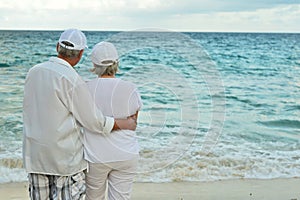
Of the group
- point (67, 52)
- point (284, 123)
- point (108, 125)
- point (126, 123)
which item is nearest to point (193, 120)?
point (126, 123)

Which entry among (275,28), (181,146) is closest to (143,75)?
(181,146)

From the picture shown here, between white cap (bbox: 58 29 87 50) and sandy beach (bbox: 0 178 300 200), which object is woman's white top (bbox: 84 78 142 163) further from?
sandy beach (bbox: 0 178 300 200)

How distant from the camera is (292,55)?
28.4m

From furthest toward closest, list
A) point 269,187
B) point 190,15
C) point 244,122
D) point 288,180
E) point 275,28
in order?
point 275,28 → point 190,15 → point 244,122 → point 288,180 → point 269,187

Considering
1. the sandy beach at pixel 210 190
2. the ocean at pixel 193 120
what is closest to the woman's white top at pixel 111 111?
the ocean at pixel 193 120

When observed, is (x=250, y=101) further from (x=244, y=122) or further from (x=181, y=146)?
(x=181, y=146)

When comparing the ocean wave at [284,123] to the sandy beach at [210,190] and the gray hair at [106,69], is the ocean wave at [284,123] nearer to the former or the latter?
the sandy beach at [210,190]

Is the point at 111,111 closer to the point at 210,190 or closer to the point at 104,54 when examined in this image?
the point at 104,54

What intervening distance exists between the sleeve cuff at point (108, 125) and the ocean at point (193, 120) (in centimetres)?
27

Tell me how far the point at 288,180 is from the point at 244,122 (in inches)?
174

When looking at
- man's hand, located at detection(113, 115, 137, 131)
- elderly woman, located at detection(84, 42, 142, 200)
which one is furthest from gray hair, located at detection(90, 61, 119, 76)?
man's hand, located at detection(113, 115, 137, 131)

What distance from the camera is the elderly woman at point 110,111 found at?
254cm

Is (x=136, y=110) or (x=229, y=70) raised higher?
(x=136, y=110)

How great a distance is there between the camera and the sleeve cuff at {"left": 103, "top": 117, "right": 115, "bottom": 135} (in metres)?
2.47
